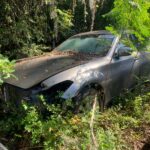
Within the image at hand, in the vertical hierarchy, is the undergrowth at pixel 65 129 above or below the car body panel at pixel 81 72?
below

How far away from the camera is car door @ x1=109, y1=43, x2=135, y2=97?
5930mm

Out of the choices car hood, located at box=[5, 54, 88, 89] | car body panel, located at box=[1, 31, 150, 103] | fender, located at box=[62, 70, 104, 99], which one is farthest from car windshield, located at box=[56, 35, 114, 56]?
fender, located at box=[62, 70, 104, 99]

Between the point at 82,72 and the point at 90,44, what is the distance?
1.29 meters

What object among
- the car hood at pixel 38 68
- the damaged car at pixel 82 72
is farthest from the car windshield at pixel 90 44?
the car hood at pixel 38 68

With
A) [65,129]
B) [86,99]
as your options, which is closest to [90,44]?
[86,99]

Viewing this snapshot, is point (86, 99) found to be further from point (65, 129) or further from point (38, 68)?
point (38, 68)

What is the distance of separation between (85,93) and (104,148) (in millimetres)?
1133

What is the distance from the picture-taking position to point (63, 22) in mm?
9180

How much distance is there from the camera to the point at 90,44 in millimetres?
6359

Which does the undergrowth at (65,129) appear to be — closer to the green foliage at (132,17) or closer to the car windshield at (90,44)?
the car windshield at (90,44)

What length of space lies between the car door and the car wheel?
362mm

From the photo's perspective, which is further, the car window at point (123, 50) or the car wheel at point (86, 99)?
the car window at point (123, 50)

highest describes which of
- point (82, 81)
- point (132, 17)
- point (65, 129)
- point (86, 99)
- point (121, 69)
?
point (132, 17)

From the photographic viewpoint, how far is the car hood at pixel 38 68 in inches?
196
